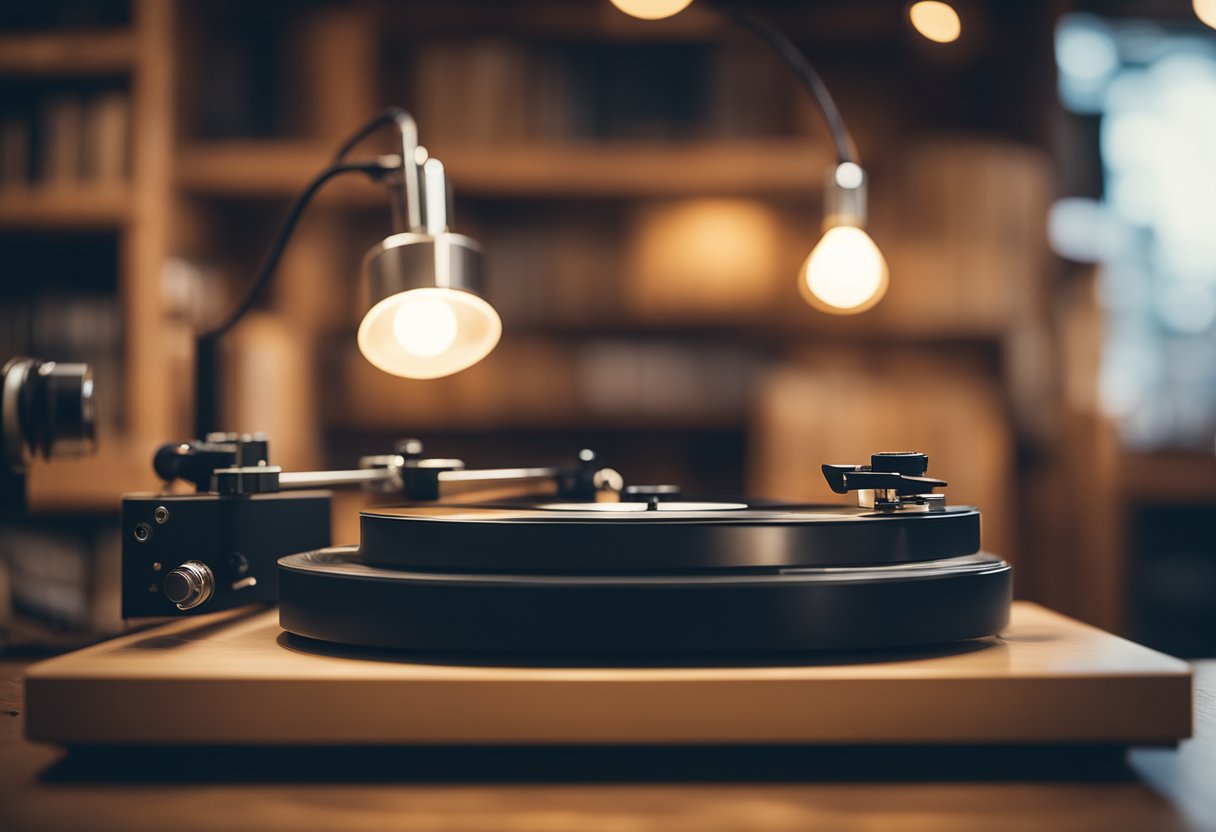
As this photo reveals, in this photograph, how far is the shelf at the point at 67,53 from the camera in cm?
265

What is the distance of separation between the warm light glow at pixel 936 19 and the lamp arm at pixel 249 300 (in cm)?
60

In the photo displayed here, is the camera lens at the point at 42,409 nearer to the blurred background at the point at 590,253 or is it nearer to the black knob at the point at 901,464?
the black knob at the point at 901,464

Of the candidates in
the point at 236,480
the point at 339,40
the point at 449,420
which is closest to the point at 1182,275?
the point at 449,420

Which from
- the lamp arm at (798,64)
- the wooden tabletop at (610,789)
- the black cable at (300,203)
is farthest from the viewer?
the lamp arm at (798,64)

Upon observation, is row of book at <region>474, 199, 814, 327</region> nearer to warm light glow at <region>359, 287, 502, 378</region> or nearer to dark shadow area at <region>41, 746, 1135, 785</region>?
warm light glow at <region>359, 287, 502, 378</region>

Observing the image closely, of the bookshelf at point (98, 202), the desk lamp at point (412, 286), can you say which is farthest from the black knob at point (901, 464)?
the bookshelf at point (98, 202)

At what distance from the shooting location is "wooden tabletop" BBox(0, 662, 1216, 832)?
525 millimetres

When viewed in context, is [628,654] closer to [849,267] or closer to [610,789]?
[610,789]

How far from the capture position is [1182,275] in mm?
3324

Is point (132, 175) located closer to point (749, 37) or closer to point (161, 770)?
point (749, 37)

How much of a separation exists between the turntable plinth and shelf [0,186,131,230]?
2.32 meters

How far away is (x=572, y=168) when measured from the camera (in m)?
2.60

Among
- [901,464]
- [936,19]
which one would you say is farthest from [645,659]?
[936,19]

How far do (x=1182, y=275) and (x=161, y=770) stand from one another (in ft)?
11.6
